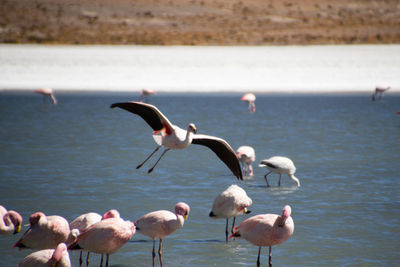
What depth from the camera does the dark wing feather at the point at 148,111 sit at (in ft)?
33.0

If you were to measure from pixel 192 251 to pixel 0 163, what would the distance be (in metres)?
8.14

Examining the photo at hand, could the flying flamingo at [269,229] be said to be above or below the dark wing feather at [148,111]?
below

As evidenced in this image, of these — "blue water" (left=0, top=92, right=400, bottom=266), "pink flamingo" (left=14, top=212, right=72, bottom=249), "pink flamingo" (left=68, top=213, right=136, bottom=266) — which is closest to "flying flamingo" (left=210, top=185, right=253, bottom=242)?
"blue water" (left=0, top=92, right=400, bottom=266)

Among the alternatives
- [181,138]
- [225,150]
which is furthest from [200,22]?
[225,150]

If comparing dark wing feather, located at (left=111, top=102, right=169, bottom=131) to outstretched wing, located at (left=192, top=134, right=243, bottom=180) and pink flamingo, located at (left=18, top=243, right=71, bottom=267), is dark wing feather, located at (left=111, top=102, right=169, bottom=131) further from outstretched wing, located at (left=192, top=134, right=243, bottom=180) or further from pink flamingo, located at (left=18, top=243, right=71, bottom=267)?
pink flamingo, located at (left=18, top=243, right=71, bottom=267)

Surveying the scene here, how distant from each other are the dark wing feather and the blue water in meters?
1.34

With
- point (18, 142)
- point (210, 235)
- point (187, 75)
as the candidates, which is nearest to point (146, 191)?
point (210, 235)

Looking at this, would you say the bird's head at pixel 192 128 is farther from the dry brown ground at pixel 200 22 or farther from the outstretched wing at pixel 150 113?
the dry brown ground at pixel 200 22

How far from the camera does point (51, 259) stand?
21.1 ft

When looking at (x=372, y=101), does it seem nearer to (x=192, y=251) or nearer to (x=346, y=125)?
(x=346, y=125)

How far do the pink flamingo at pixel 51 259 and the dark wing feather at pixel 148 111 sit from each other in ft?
11.8

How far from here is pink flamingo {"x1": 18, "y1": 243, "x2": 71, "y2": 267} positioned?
6.39 metres

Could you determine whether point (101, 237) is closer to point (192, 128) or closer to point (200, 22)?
point (192, 128)

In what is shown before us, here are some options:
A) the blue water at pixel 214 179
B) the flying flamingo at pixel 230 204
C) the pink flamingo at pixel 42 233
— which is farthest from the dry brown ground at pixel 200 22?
the pink flamingo at pixel 42 233
